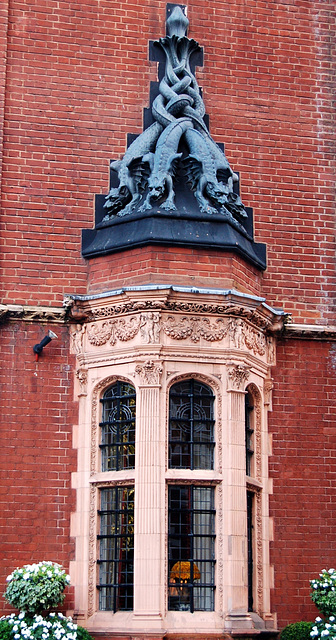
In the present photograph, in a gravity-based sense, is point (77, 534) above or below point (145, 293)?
below

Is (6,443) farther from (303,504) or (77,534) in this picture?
(303,504)

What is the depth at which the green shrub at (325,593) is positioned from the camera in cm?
1720

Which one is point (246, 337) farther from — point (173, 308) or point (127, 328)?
point (127, 328)

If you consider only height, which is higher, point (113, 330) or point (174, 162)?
point (174, 162)

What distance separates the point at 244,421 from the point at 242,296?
6.59 ft

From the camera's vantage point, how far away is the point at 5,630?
15922mm

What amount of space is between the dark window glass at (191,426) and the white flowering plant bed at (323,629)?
2.90m

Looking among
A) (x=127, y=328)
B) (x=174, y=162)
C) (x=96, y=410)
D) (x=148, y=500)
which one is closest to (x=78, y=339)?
(x=127, y=328)

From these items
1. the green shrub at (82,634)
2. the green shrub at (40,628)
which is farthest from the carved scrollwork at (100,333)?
the green shrub at (82,634)

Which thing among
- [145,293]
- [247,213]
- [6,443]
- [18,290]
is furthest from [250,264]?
[6,443]

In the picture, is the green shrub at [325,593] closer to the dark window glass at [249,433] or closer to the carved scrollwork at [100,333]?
the dark window glass at [249,433]

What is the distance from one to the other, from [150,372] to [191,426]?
3.60 ft

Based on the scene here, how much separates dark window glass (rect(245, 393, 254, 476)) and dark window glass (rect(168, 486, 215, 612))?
4.09 feet

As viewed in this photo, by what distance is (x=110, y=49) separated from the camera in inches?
793
